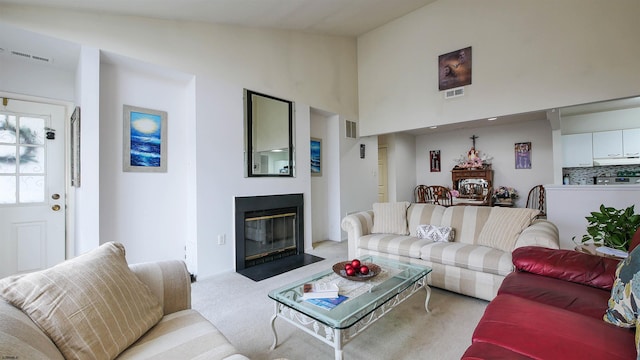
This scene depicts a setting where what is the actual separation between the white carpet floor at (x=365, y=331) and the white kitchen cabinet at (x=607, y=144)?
16.2ft

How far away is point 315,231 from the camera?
4.82 m

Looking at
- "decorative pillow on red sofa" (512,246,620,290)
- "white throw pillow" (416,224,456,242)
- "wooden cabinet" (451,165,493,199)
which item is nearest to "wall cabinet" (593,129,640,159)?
"wooden cabinet" (451,165,493,199)

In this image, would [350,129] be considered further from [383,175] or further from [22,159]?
[22,159]

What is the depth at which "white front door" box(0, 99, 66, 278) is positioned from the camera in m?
2.71

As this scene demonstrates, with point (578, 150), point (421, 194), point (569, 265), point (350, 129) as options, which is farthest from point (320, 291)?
point (578, 150)

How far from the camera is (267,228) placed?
12.6 ft

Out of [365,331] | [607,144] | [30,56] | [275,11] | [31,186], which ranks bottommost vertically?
[365,331]

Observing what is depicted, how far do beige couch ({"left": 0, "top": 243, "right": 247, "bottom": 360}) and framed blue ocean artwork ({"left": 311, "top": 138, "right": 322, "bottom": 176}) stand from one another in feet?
11.6

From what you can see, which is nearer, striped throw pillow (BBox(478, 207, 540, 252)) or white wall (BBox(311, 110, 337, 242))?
striped throw pillow (BBox(478, 207, 540, 252))

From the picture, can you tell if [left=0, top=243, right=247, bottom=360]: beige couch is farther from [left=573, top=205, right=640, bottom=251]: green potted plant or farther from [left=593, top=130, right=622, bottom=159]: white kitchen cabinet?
[left=593, top=130, right=622, bottom=159]: white kitchen cabinet

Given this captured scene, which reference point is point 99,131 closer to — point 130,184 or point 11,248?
point 130,184

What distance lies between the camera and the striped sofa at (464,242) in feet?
7.64

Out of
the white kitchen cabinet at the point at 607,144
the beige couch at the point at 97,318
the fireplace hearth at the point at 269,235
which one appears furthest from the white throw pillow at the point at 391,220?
the white kitchen cabinet at the point at 607,144

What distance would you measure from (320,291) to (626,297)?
150cm
